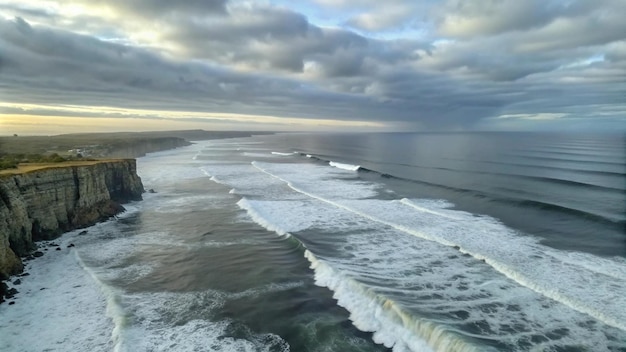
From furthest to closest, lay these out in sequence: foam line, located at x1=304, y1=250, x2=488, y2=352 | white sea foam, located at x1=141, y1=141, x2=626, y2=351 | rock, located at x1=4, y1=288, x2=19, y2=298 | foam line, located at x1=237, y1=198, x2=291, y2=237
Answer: foam line, located at x1=237, y1=198, x2=291, y2=237, rock, located at x1=4, y1=288, x2=19, y2=298, white sea foam, located at x1=141, y1=141, x2=626, y2=351, foam line, located at x1=304, y1=250, x2=488, y2=352

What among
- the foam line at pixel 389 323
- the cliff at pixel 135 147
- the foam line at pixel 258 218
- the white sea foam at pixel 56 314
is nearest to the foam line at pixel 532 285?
the foam line at pixel 389 323

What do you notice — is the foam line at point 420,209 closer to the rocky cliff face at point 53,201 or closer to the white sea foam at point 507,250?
the white sea foam at point 507,250

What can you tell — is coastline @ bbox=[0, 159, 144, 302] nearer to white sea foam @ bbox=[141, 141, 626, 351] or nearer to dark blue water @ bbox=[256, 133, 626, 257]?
white sea foam @ bbox=[141, 141, 626, 351]

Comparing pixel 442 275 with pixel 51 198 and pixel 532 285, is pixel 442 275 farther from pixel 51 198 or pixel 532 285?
pixel 51 198

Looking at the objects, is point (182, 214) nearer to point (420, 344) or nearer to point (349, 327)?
point (349, 327)

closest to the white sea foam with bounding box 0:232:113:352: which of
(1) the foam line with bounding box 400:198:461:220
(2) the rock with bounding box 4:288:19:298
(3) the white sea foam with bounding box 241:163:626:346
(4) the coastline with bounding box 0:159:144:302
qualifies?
(2) the rock with bounding box 4:288:19:298

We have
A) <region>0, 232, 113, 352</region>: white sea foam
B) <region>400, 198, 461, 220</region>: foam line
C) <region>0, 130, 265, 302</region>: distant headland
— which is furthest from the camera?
<region>400, 198, 461, 220</region>: foam line
